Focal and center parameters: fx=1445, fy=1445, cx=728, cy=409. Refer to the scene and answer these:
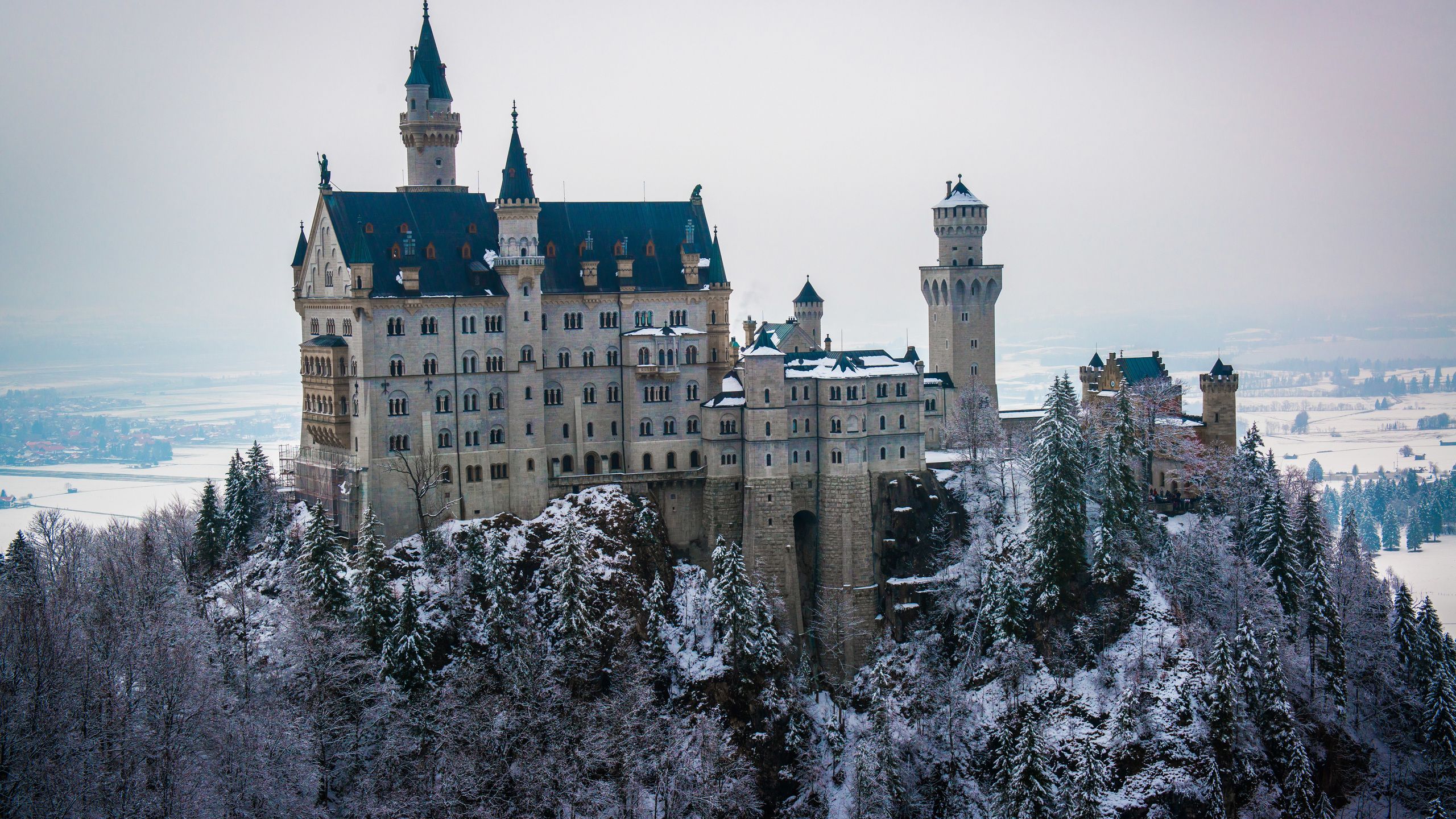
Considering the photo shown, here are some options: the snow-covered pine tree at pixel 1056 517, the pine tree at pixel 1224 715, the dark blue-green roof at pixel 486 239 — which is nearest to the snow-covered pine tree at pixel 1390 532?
the snow-covered pine tree at pixel 1056 517

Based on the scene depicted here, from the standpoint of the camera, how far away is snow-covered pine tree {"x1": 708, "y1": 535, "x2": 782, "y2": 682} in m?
92.7

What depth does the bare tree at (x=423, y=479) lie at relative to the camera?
95625 millimetres

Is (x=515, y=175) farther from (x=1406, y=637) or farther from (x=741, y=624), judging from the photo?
(x=1406, y=637)

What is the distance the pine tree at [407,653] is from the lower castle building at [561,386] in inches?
410

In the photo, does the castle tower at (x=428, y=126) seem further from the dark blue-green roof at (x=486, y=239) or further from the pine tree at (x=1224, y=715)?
the pine tree at (x=1224, y=715)

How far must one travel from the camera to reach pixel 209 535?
102250 mm

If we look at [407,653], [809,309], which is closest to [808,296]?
[809,309]

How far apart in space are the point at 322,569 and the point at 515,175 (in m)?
30.0

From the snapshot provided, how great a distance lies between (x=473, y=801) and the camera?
80875mm

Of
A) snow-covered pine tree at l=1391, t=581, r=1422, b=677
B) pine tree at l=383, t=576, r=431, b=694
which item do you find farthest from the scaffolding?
snow-covered pine tree at l=1391, t=581, r=1422, b=677

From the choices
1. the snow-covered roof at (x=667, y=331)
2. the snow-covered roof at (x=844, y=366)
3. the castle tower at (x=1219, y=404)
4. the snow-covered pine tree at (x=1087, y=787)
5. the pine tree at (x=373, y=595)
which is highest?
the snow-covered roof at (x=667, y=331)

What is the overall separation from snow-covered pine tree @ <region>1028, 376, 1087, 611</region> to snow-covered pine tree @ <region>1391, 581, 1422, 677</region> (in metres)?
22.4

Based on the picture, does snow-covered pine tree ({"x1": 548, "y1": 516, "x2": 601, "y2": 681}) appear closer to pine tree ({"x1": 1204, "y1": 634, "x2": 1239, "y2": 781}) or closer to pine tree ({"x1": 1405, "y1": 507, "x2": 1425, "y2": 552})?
pine tree ({"x1": 1204, "y1": 634, "x2": 1239, "y2": 781})

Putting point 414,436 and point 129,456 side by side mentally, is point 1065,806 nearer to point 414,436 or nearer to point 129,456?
point 414,436
